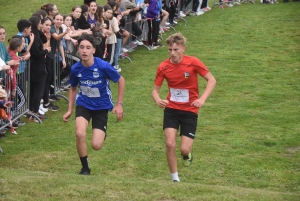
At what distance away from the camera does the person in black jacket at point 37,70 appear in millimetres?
13055

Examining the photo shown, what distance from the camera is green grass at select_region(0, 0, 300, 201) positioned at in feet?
25.8

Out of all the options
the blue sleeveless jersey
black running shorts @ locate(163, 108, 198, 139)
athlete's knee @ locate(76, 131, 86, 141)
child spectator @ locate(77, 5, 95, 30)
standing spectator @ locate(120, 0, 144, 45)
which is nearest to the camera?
athlete's knee @ locate(76, 131, 86, 141)

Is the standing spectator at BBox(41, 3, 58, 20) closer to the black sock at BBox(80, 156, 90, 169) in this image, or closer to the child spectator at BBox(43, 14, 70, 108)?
the child spectator at BBox(43, 14, 70, 108)

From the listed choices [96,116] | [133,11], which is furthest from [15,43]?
[133,11]

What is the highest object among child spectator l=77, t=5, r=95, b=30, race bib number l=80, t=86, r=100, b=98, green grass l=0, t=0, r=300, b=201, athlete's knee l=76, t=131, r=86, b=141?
race bib number l=80, t=86, r=100, b=98

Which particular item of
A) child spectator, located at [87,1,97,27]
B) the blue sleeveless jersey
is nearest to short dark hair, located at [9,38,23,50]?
the blue sleeveless jersey

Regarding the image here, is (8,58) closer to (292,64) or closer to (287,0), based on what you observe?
(292,64)

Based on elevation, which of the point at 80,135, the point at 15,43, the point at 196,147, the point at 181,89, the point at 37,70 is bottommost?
the point at 196,147

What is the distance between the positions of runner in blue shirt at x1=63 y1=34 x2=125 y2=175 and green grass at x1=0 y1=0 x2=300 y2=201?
64 cm

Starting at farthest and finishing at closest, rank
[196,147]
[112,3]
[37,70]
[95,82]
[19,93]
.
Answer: [112,3], [37,70], [19,93], [196,147], [95,82]

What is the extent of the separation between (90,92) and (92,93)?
0.03 meters

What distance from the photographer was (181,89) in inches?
366

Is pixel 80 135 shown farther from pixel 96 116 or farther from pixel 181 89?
pixel 181 89

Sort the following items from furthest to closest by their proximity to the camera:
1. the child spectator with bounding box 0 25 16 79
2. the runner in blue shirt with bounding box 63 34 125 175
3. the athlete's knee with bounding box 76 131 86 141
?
1. the child spectator with bounding box 0 25 16 79
2. the runner in blue shirt with bounding box 63 34 125 175
3. the athlete's knee with bounding box 76 131 86 141
